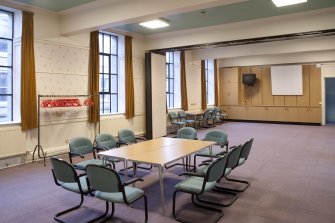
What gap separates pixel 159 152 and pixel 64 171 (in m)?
1.31

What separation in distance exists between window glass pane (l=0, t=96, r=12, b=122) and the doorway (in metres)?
12.7

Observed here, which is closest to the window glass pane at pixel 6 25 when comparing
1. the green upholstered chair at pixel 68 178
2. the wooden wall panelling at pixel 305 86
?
the green upholstered chair at pixel 68 178

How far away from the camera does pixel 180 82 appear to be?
35.6 ft

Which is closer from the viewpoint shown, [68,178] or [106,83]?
[68,178]

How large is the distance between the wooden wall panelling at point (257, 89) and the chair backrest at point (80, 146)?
10.7 m

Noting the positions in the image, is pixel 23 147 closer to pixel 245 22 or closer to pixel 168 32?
pixel 168 32

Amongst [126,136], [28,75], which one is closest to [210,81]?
[126,136]

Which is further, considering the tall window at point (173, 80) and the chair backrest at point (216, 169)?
the tall window at point (173, 80)

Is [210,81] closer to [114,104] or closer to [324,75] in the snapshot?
[324,75]

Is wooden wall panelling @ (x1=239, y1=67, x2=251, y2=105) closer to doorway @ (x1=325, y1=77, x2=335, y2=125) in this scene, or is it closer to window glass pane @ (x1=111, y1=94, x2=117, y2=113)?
doorway @ (x1=325, y1=77, x2=335, y2=125)

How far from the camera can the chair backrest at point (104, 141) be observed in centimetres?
471

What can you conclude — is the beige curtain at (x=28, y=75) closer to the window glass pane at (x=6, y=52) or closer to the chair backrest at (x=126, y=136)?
the window glass pane at (x=6, y=52)

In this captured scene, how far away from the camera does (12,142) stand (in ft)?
17.6

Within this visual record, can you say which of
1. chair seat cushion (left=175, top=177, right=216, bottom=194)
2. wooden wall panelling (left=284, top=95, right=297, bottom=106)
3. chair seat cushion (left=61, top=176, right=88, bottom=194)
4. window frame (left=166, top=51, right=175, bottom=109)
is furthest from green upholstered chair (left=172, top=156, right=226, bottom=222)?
wooden wall panelling (left=284, top=95, right=297, bottom=106)
